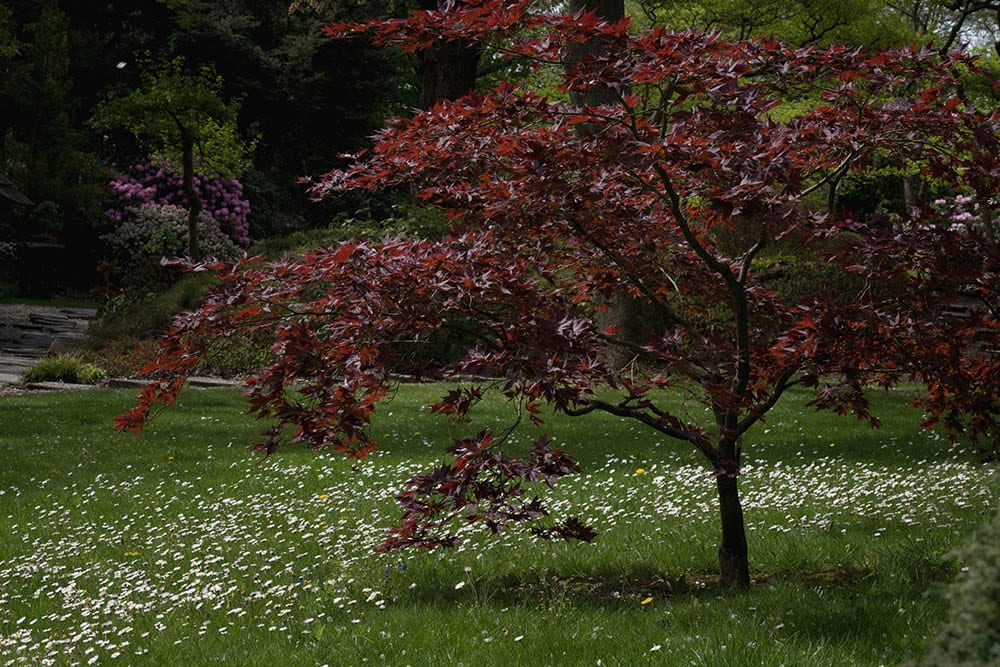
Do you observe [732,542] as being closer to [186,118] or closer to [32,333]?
[32,333]

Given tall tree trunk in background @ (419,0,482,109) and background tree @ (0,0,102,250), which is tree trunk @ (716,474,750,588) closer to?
tall tree trunk in background @ (419,0,482,109)

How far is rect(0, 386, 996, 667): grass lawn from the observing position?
386 centimetres

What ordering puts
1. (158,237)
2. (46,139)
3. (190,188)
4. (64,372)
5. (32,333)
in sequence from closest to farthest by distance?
(64,372) → (32,333) → (190,188) → (158,237) → (46,139)

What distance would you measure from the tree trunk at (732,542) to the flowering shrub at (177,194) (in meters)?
24.8

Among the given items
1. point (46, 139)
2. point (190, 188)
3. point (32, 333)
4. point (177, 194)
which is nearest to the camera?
point (32, 333)

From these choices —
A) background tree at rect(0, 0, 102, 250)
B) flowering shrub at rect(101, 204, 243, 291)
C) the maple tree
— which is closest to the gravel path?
flowering shrub at rect(101, 204, 243, 291)

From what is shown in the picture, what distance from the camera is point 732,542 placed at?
4.65m

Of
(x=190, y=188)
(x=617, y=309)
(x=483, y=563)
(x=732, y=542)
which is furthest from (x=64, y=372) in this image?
(x=732, y=542)

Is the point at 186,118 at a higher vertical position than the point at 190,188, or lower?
higher

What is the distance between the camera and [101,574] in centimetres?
569

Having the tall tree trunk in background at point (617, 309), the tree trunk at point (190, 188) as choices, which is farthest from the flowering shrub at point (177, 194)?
the tall tree trunk in background at point (617, 309)

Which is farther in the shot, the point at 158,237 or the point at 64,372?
the point at 158,237

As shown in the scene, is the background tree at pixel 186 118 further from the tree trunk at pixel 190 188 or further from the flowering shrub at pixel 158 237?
the flowering shrub at pixel 158 237

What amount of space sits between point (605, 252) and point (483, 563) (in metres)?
1.76
